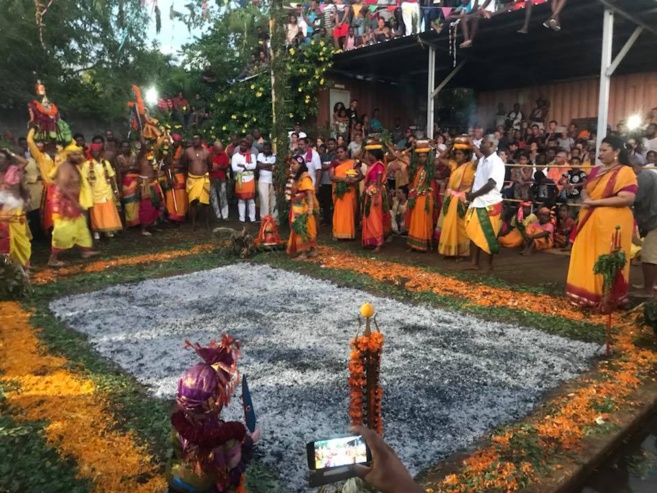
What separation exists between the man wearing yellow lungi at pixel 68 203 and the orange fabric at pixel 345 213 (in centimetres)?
440

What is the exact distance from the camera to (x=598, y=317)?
18.0 ft

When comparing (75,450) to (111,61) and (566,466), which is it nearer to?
(566,466)

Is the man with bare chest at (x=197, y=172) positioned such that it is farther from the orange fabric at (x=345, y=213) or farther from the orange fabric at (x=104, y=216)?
the orange fabric at (x=345, y=213)

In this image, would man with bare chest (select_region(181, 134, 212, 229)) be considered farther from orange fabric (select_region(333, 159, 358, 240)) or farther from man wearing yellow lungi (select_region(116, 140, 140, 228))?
orange fabric (select_region(333, 159, 358, 240))

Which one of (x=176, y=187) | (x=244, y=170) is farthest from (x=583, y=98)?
(x=176, y=187)

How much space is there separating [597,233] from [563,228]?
12.3 feet

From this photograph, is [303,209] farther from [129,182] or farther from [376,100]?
[376,100]

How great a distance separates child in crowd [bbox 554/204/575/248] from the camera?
9125mm

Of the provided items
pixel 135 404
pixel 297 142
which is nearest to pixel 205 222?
pixel 297 142

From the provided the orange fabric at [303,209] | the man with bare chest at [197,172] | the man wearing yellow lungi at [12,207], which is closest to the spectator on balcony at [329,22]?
the man with bare chest at [197,172]

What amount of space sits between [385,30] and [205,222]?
21.8 ft

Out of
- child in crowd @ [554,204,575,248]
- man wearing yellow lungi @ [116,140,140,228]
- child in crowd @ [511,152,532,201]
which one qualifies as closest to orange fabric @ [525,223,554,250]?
child in crowd @ [554,204,575,248]

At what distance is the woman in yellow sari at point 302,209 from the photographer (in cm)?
810

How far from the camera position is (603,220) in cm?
555
